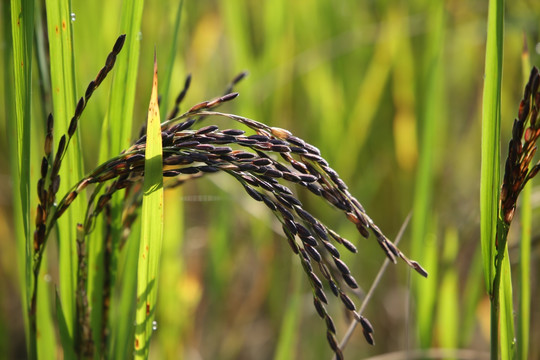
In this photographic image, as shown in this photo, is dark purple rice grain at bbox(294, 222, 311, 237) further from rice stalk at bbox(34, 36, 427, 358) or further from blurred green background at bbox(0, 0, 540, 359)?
blurred green background at bbox(0, 0, 540, 359)

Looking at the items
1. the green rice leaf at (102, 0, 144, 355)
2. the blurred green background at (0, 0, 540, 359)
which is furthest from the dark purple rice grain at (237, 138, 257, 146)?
the blurred green background at (0, 0, 540, 359)

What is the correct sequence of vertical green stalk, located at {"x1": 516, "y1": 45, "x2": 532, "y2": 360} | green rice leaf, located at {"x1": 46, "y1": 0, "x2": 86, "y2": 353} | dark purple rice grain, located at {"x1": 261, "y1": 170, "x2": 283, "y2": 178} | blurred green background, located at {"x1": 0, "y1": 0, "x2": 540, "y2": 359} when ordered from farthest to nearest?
1. blurred green background, located at {"x1": 0, "y1": 0, "x2": 540, "y2": 359}
2. vertical green stalk, located at {"x1": 516, "y1": 45, "x2": 532, "y2": 360}
3. green rice leaf, located at {"x1": 46, "y1": 0, "x2": 86, "y2": 353}
4. dark purple rice grain, located at {"x1": 261, "y1": 170, "x2": 283, "y2": 178}

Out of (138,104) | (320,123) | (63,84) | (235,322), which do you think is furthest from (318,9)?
(63,84)

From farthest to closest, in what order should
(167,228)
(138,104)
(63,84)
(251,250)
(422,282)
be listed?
(251,250) < (138,104) < (167,228) < (422,282) < (63,84)

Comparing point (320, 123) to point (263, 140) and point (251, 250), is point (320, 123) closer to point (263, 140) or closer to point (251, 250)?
point (251, 250)

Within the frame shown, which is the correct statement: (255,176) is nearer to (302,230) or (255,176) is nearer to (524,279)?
(302,230)

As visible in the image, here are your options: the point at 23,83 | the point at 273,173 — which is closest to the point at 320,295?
the point at 273,173
